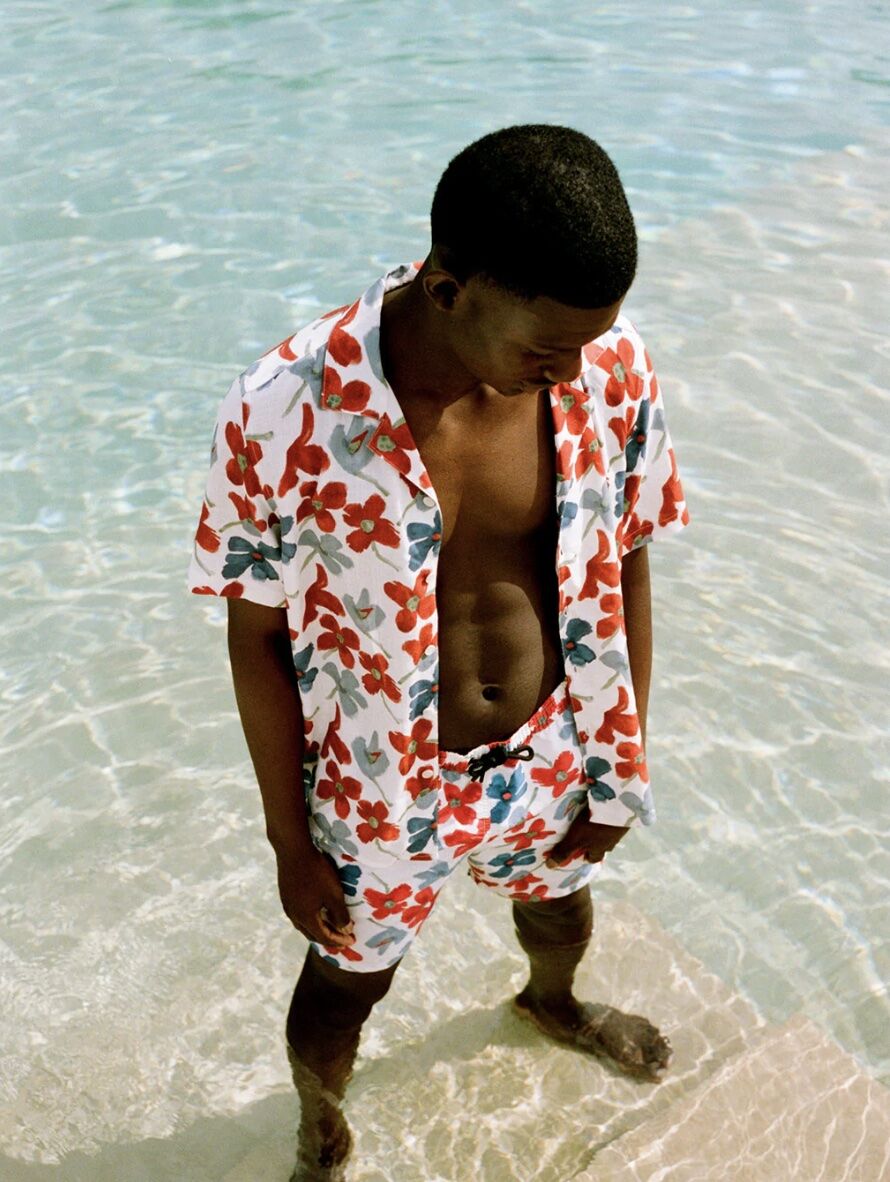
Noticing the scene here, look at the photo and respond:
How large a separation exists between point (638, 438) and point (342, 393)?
0.50 m

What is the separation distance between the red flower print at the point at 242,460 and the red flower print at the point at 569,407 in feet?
1.42

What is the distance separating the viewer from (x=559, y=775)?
2.27 metres

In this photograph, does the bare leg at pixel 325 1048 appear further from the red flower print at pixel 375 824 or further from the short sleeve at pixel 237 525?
the short sleeve at pixel 237 525

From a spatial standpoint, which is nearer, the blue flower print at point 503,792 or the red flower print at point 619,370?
the red flower print at point 619,370

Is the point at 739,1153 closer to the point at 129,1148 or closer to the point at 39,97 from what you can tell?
the point at 129,1148

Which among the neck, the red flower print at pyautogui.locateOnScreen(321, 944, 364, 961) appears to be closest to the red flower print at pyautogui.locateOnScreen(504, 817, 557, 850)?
the red flower print at pyautogui.locateOnScreen(321, 944, 364, 961)

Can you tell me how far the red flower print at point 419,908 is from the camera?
7.46 feet

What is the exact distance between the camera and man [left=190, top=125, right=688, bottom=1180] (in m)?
1.74

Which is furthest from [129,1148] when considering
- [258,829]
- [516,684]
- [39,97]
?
[39,97]

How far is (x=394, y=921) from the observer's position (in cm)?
228

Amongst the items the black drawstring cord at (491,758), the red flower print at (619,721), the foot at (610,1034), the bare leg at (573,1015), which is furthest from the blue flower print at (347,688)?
the foot at (610,1034)

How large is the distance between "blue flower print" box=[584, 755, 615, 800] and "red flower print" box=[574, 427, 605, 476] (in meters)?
0.51

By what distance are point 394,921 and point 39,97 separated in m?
6.70


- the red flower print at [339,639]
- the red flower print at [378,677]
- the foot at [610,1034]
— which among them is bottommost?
the foot at [610,1034]
